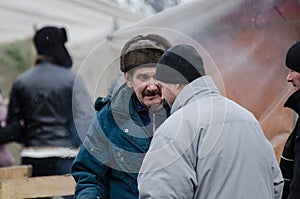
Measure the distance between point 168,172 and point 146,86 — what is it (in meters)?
0.59

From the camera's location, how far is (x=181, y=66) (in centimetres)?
284

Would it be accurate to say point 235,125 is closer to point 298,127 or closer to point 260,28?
point 298,127

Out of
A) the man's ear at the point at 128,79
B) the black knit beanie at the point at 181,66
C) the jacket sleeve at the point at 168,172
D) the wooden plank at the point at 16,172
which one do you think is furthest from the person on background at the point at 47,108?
the jacket sleeve at the point at 168,172

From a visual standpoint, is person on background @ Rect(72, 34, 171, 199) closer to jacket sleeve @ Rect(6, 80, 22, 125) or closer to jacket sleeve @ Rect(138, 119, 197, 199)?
jacket sleeve @ Rect(138, 119, 197, 199)

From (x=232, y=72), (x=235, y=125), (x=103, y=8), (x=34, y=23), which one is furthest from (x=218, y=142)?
(x=34, y=23)

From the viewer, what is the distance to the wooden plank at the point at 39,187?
469 centimetres

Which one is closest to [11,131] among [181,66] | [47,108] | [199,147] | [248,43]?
[47,108]

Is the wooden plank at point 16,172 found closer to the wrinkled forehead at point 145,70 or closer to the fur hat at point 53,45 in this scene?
the fur hat at point 53,45

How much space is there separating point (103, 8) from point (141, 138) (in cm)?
333

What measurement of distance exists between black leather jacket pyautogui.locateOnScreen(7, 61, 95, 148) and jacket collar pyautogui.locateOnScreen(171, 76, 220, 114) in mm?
2545

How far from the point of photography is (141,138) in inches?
124

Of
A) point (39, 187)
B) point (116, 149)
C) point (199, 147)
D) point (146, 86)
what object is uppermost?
point (146, 86)

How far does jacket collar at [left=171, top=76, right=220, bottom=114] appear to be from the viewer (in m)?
2.82

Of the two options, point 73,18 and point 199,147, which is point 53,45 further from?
point 199,147
